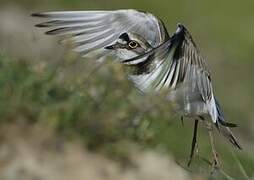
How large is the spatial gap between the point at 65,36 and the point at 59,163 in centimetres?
352

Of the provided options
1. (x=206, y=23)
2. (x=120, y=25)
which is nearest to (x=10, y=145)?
(x=120, y=25)

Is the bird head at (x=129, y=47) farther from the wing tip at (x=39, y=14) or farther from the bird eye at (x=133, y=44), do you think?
the wing tip at (x=39, y=14)

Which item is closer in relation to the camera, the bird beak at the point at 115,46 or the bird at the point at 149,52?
the bird at the point at 149,52

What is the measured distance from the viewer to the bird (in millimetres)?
10102

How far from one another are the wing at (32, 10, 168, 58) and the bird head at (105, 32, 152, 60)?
0.12 m

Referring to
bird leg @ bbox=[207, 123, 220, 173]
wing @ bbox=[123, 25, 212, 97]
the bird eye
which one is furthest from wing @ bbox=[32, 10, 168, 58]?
bird leg @ bbox=[207, 123, 220, 173]

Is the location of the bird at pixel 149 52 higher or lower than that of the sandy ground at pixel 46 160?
lower

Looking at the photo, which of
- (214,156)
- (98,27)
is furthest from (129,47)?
(214,156)

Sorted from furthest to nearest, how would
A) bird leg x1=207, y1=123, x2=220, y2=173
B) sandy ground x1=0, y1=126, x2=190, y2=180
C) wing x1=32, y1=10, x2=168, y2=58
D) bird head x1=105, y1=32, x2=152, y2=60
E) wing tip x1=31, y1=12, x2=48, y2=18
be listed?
wing x1=32, y1=10, x2=168, y2=58 < bird head x1=105, y1=32, x2=152, y2=60 < wing tip x1=31, y1=12, x2=48, y2=18 < bird leg x1=207, y1=123, x2=220, y2=173 < sandy ground x1=0, y1=126, x2=190, y2=180

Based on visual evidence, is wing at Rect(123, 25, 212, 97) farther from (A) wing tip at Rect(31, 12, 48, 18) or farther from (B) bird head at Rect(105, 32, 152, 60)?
(A) wing tip at Rect(31, 12, 48, 18)

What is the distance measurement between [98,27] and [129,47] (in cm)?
75

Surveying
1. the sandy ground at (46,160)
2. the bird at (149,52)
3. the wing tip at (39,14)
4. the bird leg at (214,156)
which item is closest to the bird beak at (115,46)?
the bird at (149,52)

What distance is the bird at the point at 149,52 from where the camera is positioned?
10102 millimetres

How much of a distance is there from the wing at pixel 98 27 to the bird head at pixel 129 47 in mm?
120
